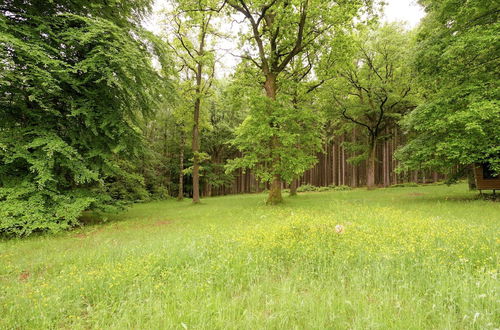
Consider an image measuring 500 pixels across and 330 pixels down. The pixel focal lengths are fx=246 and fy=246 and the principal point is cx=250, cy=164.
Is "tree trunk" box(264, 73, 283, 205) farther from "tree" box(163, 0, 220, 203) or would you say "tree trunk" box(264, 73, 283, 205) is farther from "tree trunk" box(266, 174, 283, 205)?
"tree" box(163, 0, 220, 203)

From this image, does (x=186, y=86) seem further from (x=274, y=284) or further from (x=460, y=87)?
(x=274, y=284)

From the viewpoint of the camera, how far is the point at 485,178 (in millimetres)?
13828

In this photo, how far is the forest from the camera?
3.26m

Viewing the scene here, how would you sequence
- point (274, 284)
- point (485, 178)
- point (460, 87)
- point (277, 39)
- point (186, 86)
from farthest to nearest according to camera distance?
point (186, 86) → point (277, 39) → point (485, 178) → point (460, 87) → point (274, 284)

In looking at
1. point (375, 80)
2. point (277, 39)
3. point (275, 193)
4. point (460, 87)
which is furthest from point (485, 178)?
point (277, 39)

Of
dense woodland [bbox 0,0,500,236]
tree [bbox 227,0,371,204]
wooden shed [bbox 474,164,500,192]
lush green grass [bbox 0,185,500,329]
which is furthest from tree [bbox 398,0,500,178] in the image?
lush green grass [bbox 0,185,500,329]

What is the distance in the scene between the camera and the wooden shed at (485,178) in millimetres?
13375

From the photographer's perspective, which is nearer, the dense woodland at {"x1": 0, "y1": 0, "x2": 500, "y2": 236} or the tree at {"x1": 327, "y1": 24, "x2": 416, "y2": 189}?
the dense woodland at {"x1": 0, "y1": 0, "x2": 500, "y2": 236}

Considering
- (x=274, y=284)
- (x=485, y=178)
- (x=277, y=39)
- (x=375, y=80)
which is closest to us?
(x=274, y=284)

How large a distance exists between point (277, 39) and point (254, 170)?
9518 mm

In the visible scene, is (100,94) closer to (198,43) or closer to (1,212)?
(1,212)

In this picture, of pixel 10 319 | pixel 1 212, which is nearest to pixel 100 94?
pixel 1 212

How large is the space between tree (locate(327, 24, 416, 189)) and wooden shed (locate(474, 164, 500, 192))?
10921mm

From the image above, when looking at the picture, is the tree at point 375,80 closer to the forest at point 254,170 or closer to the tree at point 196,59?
the forest at point 254,170
